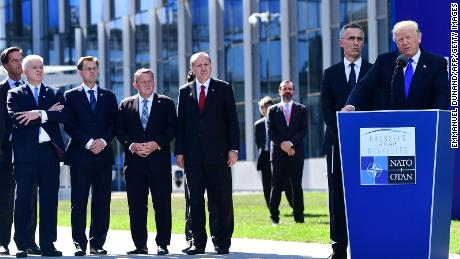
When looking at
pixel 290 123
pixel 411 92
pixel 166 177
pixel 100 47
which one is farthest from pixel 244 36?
pixel 411 92

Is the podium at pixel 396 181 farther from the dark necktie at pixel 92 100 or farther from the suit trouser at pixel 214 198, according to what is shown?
the dark necktie at pixel 92 100

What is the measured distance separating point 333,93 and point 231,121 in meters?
2.22

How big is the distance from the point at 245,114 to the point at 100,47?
13.3 metres

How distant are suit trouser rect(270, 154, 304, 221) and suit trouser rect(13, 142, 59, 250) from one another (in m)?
5.44

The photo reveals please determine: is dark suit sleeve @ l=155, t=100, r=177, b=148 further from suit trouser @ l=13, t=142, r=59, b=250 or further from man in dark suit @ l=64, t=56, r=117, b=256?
suit trouser @ l=13, t=142, r=59, b=250

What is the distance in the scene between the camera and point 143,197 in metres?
13.0

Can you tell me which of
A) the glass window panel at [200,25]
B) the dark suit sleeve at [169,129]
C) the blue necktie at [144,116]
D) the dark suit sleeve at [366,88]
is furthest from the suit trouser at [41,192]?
the glass window panel at [200,25]

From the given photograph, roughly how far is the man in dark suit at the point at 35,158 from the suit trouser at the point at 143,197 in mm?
833

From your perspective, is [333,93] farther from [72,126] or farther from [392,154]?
[72,126]

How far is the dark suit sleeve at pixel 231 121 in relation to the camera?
41.5 ft

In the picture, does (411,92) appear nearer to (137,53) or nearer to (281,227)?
(281,227)

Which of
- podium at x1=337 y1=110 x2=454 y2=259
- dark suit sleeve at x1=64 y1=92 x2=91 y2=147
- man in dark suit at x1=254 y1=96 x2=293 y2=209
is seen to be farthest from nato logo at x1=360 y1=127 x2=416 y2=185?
man in dark suit at x1=254 y1=96 x2=293 y2=209

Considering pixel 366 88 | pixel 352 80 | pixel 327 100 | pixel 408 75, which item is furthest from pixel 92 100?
pixel 408 75

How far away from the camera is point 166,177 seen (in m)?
12.9
